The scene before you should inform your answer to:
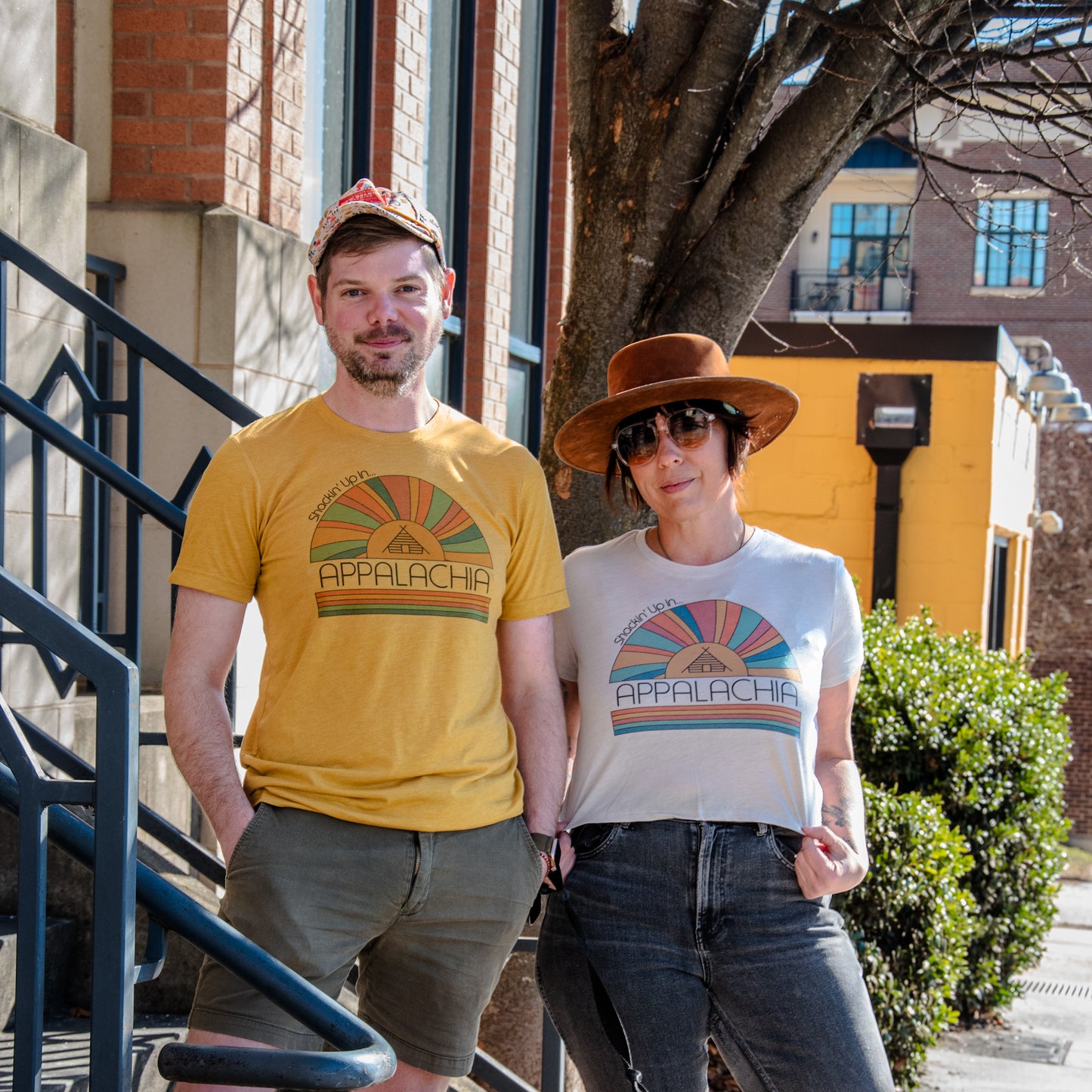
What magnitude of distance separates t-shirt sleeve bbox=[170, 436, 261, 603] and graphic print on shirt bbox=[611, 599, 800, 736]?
690 millimetres

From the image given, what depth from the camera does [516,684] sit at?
2.52 metres

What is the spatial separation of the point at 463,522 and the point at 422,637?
8.5 inches

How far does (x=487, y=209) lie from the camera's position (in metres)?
7.58

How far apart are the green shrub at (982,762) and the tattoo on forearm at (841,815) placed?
3.89 meters

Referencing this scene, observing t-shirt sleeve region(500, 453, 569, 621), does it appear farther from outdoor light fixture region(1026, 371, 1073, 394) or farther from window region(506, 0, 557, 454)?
outdoor light fixture region(1026, 371, 1073, 394)

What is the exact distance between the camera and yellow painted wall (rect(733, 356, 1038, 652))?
11.4m

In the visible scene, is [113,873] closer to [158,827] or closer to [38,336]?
[158,827]

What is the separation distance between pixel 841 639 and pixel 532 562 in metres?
0.62

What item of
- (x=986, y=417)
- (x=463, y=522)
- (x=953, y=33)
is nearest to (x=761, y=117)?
(x=953, y=33)

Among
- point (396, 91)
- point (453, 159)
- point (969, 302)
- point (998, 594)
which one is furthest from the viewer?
point (969, 302)

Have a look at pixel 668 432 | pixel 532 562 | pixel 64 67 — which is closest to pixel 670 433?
pixel 668 432

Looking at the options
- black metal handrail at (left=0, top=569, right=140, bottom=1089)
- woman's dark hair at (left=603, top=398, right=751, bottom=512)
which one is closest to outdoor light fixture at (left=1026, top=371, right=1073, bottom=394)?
woman's dark hair at (left=603, top=398, right=751, bottom=512)

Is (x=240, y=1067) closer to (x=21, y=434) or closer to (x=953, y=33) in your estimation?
(x=21, y=434)

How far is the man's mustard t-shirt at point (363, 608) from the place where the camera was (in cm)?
224
